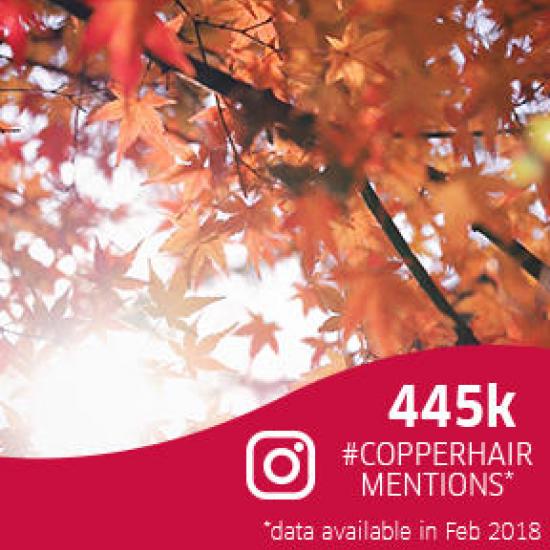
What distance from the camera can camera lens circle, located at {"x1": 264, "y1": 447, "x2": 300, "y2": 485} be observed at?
1442 millimetres

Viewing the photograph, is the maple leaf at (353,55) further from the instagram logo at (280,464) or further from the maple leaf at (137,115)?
the instagram logo at (280,464)

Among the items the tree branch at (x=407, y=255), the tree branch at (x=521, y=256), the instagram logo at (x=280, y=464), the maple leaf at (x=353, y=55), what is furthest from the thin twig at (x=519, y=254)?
the instagram logo at (x=280, y=464)

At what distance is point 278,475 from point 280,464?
0.07ft

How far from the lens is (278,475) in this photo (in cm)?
145

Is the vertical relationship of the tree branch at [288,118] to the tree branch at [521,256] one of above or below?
above

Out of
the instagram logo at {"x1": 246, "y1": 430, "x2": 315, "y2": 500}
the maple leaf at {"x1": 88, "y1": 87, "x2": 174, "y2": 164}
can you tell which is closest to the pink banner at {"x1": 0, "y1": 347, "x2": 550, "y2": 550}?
the instagram logo at {"x1": 246, "y1": 430, "x2": 315, "y2": 500}

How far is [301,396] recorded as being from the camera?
4.80ft

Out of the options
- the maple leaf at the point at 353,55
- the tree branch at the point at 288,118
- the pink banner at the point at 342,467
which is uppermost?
the maple leaf at the point at 353,55

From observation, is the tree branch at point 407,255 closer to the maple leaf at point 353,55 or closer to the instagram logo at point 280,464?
the maple leaf at point 353,55

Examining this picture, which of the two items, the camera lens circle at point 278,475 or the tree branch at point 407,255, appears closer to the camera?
the tree branch at point 407,255

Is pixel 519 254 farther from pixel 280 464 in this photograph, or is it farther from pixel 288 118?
pixel 280 464

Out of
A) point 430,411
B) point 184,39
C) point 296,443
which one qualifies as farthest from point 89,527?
point 184,39

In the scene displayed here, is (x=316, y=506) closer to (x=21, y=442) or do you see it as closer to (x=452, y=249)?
(x=452, y=249)

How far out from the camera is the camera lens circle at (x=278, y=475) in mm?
1442
